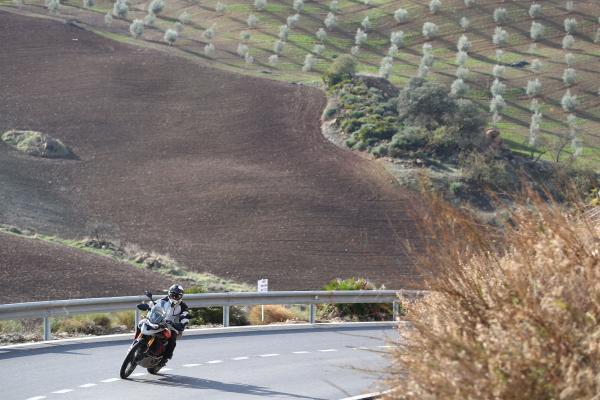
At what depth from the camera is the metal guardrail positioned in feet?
62.5

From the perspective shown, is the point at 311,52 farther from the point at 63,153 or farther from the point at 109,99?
the point at 63,153

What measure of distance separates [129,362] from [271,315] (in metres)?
10.6

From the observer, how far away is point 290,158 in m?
52.5

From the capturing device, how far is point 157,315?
1564cm

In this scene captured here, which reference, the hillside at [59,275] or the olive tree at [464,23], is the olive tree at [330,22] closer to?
the olive tree at [464,23]

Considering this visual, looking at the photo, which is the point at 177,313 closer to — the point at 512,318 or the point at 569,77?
the point at 512,318

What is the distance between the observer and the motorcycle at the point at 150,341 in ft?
50.6

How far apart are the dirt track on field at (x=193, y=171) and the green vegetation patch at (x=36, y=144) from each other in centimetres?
87

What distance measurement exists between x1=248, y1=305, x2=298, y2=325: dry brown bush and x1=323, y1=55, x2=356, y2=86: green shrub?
3929cm

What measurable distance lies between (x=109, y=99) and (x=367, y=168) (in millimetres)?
17099

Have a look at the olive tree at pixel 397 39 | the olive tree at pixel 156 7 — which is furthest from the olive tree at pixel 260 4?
the olive tree at pixel 397 39

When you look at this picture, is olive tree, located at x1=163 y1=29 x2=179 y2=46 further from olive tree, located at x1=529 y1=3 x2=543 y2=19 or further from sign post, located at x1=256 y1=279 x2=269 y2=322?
sign post, located at x1=256 y1=279 x2=269 y2=322

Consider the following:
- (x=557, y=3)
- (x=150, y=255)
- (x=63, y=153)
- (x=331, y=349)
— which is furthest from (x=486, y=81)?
(x=331, y=349)

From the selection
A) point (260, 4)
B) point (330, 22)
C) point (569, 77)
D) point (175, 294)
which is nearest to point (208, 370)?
point (175, 294)
